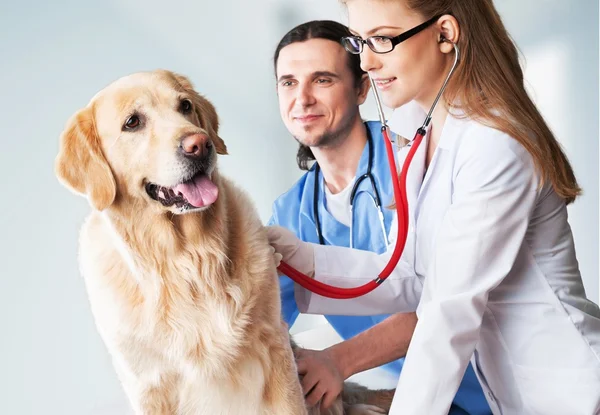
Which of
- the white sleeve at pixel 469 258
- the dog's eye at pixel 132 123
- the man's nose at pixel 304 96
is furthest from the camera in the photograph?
the man's nose at pixel 304 96

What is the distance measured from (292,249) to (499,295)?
1.72 ft

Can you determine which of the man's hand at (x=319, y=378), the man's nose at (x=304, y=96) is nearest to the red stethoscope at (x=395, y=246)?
the man's hand at (x=319, y=378)

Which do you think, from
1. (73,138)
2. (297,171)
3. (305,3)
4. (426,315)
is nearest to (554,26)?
(305,3)

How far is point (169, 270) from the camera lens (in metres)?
1.50

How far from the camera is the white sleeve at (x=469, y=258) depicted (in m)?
1.33

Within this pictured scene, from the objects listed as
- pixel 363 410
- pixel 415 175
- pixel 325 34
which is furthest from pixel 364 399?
pixel 325 34

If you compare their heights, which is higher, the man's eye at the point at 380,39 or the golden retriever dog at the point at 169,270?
the man's eye at the point at 380,39

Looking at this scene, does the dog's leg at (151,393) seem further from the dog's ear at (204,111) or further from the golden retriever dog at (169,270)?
the dog's ear at (204,111)

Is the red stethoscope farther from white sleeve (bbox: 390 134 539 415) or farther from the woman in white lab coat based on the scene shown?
white sleeve (bbox: 390 134 539 415)

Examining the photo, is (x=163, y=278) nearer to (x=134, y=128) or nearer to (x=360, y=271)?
(x=134, y=128)

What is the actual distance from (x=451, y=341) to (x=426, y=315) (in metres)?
0.07

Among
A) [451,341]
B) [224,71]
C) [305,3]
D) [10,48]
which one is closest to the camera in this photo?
[451,341]

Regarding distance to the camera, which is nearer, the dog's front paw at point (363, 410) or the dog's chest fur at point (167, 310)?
the dog's chest fur at point (167, 310)

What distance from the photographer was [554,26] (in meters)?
3.19
